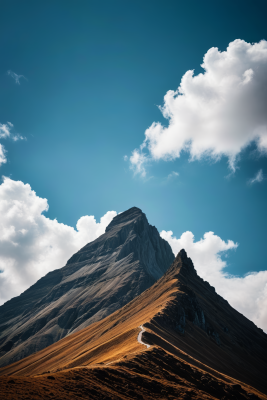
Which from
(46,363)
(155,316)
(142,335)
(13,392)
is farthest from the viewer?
(46,363)

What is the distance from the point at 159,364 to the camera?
53250mm

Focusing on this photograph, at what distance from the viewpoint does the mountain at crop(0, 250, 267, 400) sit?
3797cm

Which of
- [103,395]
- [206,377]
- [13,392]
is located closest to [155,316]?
[206,377]

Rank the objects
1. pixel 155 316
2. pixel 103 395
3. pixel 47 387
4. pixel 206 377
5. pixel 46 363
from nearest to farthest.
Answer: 1. pixel 47 387
2. pixel 103 395
3. pixel 206 377
4. pixel 155 316
5. pixel 46 363

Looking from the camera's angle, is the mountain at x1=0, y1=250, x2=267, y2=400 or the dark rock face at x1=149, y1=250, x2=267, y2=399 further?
the dark rock face at x1=149, y1=250, x2=267, y2=399

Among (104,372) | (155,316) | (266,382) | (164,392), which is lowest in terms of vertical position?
(266,382)

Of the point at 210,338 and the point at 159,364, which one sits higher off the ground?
the point at 210,338

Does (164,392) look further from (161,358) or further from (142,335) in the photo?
(142,335)

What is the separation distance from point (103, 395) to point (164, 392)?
1210 cm

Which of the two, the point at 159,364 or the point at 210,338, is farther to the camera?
the point at 210,338

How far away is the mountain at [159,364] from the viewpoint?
38.0 m

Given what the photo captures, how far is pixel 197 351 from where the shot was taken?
87.4 metres

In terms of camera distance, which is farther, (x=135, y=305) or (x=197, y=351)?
(x=135, y=305)

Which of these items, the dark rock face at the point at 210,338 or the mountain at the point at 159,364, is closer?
the mountain at the point at 159,364
